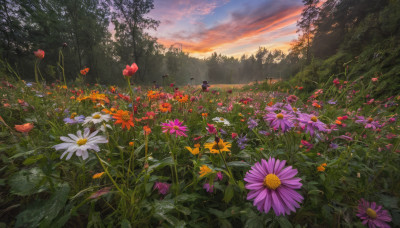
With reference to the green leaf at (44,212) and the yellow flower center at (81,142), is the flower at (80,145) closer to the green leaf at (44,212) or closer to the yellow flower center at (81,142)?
the yellow flower center at (81,142)

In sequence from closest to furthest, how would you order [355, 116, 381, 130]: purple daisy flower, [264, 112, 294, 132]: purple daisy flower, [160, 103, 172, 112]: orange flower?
[264, 112, 294, 132]: purple daisy flower, [355, 116, 381, 130]: purple daisy flower, [160, 103, 172, 112]: orange flower

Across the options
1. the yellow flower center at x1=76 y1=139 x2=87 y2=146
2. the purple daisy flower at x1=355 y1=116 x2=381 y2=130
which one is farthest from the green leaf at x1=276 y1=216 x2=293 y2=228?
the purple daisy flower at x1=355 y1=116 x2=381 y2=130

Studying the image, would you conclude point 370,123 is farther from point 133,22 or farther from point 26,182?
point 133,22

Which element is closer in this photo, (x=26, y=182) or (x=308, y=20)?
(x=26, y=182)

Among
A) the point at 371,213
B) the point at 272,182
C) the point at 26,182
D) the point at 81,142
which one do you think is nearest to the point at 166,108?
the point at 81,142

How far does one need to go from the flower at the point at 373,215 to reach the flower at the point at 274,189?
523 mm

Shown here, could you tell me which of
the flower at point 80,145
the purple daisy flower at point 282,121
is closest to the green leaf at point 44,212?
the flower at point 80,145

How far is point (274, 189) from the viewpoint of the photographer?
2.31 ft

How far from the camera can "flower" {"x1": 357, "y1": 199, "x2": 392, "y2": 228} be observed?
0.82 m

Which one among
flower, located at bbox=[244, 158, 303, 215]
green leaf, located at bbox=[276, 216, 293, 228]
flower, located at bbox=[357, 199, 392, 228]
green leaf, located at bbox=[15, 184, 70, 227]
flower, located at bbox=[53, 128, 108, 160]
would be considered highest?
flower, located at bbox=[53, 128, 108, 160]

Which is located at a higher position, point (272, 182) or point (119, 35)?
point (119, 35)

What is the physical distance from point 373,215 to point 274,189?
64 centimetres

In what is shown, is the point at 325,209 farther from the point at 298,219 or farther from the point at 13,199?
the point at 13,199

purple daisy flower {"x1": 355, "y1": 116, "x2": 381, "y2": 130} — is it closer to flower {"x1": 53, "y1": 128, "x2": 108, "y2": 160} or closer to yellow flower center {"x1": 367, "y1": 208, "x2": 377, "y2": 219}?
yellow flower center {"x1": 367, "y1": 208, "x2": 377, "y2": 219}
